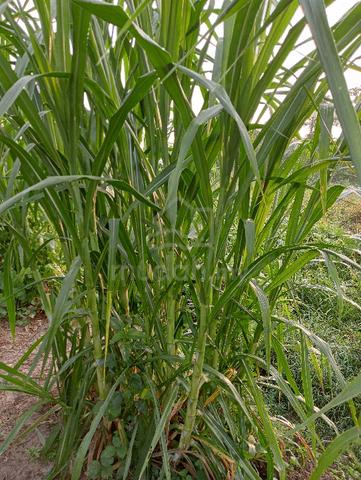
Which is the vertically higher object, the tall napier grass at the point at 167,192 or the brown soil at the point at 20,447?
the tall napier grass at the point at 167,192

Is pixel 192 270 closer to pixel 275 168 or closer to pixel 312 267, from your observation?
pixel 275 168

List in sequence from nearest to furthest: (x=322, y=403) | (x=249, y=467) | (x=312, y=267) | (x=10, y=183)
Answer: (x=10, y=183) < (x=249, y=467) < (x=322, y=403) < (x=312, y=267)

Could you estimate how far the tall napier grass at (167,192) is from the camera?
0.46 m

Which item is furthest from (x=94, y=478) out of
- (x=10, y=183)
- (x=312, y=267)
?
Result: (x=312, y=267)

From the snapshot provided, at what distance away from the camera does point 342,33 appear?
446 millimetres

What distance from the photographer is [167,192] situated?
660 millimetres

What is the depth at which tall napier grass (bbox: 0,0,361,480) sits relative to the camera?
0.46 m

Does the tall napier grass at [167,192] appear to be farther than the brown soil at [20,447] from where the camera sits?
No

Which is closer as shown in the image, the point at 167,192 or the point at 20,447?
the point at 167,192

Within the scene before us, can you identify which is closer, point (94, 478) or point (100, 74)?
point (100, 74)

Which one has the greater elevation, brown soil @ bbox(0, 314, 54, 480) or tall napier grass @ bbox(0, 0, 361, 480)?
tall napier grass @ bbox(0, 0, 361, 480)

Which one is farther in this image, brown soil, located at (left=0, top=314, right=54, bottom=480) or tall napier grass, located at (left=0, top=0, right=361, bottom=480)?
brown soil, located at (left=0, top=314, right=54, bottom=480)

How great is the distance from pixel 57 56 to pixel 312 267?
6.47ft

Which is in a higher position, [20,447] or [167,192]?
[167,192]
